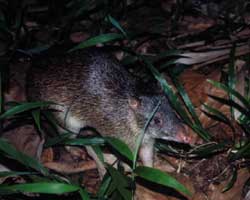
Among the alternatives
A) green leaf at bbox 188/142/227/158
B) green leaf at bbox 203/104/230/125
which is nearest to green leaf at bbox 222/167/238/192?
green leaf at bbox 188/142/227/158

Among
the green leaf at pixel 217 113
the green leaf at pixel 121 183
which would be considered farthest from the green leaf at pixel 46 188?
the green leaf at pixel 217 113

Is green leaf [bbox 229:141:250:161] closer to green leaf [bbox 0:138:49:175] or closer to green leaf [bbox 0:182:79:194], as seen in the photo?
green leaf [bbox 0:182:79:194]

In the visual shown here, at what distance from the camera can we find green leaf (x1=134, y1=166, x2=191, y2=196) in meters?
3.97

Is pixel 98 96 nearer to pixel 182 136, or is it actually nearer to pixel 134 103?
pixel 134 103

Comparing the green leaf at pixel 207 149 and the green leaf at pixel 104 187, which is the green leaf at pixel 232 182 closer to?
the green leaf at pixel 207 149

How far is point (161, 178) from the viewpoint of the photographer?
4031 millimetres

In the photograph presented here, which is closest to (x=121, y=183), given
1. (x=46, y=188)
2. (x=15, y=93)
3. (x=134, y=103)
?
(x=46, y=188)

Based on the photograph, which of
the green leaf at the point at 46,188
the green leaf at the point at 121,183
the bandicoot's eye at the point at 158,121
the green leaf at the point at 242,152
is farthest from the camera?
the bandicoot's eye at the point at 158,121

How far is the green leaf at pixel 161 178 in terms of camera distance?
3.97 m

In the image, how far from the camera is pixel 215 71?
5.83m

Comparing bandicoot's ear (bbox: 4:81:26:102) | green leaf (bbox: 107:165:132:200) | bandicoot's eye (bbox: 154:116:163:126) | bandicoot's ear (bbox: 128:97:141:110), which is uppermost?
bandicoot's ear (bbox: 128:97:141:110)

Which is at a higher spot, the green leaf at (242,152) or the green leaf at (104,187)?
the green leaf at (242,152)

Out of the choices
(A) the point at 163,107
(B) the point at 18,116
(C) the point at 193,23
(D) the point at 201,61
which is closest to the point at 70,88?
(B) the point at 18,116

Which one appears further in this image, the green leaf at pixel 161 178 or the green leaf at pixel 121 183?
the green leaf at pixel 121 183
